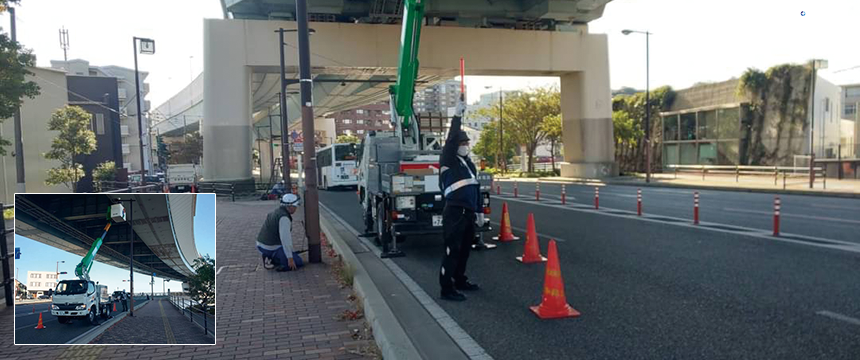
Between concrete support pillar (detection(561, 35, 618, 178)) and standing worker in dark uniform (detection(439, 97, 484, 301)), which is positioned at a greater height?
concrete support pillar (detection(561, 35, 618, 178))

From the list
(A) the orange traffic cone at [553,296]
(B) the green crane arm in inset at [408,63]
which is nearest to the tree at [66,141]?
(B) the green crane arm in inset at [408,63]

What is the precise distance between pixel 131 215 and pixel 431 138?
11.1 m

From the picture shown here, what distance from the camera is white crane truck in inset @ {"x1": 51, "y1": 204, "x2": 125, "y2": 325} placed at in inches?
119

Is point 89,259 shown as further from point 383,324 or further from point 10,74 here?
point 10,74

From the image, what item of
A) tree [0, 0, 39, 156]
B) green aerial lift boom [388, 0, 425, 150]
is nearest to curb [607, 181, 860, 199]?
green aerial lift boom [388, 0, 425, 150]

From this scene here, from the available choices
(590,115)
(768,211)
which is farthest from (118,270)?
(590,115)

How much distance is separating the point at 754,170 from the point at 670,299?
29754 mm

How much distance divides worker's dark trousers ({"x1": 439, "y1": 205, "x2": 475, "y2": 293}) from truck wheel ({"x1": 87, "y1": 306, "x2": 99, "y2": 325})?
3629mm

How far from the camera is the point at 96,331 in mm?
3217

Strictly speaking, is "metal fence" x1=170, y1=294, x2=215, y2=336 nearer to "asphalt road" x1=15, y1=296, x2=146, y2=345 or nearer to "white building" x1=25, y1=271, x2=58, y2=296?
"asphalt road" x1=15, y1=296, x2=146, y2=345

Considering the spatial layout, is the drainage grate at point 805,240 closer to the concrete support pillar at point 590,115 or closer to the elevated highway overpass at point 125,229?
the elevated highway overpass at point 125,229

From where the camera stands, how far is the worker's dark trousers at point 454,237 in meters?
6.12

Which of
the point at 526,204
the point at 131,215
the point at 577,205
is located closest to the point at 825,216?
the point at 577,205

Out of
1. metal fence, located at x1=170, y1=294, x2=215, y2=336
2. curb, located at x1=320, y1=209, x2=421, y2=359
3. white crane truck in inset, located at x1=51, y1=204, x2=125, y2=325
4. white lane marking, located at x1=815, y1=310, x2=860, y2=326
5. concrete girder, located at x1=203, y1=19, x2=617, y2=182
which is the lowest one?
white lane marking, located at x1=815, y1=310, x2=860, y2=326
